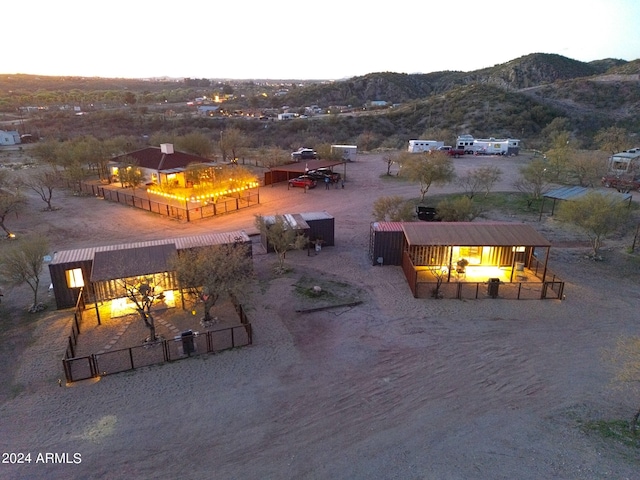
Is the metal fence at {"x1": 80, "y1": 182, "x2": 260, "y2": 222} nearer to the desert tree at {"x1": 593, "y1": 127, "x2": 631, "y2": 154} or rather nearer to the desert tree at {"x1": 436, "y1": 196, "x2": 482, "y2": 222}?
the desert tree at {"x1": 436, "y1": 196, "x2": 482, "y2": 222}

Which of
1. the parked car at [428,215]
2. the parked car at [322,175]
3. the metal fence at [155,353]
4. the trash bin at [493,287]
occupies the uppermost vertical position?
the parked car at [322,175]

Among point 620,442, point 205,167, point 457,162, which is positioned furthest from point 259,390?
point 457,162

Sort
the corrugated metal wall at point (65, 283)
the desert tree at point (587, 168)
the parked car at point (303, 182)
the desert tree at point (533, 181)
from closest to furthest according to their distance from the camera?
the corrugated metal wall at point (65, 283)
the desert tree at point (533, 181)
the desert tree at point (587, 168)
the parked car at point (303, 182)

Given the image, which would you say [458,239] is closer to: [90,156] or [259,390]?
[259,390]

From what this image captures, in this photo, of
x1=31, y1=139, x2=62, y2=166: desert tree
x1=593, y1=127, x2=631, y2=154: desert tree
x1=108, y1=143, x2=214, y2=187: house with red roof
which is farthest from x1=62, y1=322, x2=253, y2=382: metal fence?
x1=593, y1=127, x2=631, y2=154: desert tree

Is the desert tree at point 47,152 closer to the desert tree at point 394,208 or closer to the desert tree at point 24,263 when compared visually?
the desert tree at point 24,263

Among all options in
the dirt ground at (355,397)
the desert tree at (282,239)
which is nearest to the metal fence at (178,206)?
the desert tree at (282,239)

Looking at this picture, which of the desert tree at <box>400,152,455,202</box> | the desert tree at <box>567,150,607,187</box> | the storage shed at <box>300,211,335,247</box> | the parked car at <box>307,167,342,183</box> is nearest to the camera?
the storage shed at <box>300,211,335,247</box>
